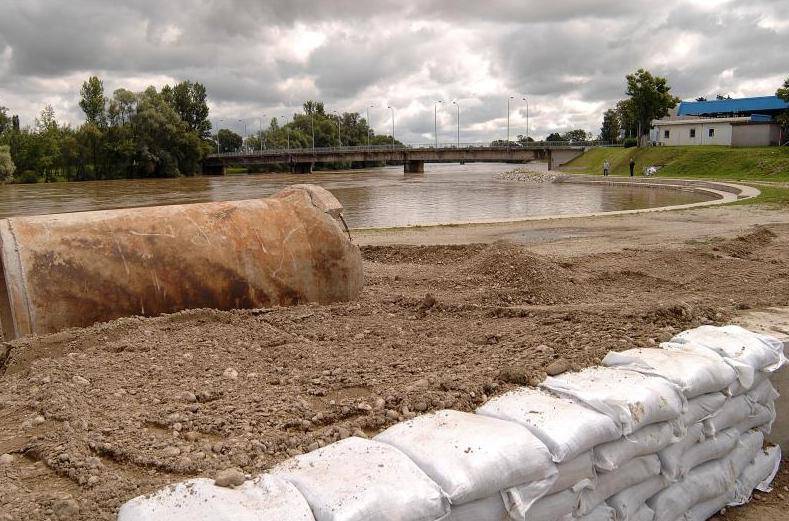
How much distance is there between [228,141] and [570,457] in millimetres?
121880

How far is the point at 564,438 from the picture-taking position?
8.18 feet

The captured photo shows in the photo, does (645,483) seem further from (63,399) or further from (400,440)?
(63,399)

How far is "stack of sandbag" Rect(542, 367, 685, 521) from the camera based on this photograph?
2701 millimetres

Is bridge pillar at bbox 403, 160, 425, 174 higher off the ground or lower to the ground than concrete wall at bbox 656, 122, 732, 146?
lower

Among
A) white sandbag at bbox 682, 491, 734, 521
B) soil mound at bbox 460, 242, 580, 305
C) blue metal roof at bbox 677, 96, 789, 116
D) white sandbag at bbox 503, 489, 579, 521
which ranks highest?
blue metal roof at bbox 677, 96, 789, 116

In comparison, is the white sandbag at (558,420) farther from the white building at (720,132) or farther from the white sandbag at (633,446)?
the white building at (720,132)

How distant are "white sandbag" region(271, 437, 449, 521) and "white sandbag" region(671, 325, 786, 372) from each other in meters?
2.07

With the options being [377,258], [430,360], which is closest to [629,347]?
[430,360]

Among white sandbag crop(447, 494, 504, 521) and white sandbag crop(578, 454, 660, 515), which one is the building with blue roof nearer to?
white sandbag crop(578, 454, 660, 515)

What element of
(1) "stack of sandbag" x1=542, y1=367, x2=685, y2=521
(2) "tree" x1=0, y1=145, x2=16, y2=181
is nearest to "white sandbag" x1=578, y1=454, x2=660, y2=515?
(1) "stack of sandbag" x1=542, y1=367, x2=685, y2=521

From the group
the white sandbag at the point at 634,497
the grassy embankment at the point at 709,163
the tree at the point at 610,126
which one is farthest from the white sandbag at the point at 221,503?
the tree at the point at 610,126

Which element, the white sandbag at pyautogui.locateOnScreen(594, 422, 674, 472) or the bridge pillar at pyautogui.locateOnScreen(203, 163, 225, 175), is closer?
the white sandbag at pyautogui.locateOnScreen(594, 422, 674, 472)

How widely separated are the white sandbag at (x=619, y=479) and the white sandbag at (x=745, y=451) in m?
0.80

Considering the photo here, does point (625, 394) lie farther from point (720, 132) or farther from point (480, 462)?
point (720, 132)
